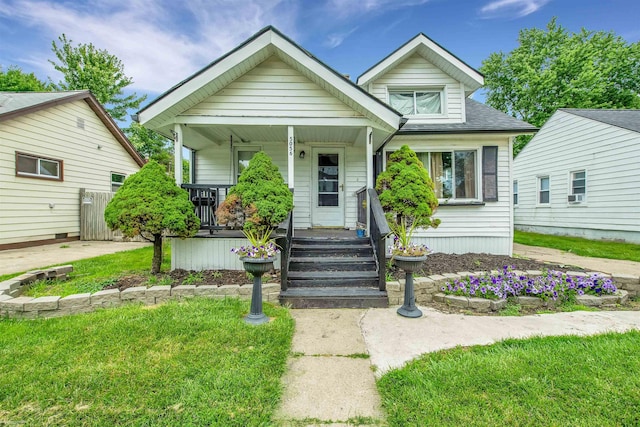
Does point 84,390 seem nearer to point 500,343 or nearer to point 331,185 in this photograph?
point 500,343

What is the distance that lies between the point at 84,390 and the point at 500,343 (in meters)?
3.73

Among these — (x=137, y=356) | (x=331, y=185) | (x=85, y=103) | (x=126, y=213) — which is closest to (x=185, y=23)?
(x=85, y=103)

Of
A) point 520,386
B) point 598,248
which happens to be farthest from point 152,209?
point 598,248

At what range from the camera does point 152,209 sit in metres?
4.53

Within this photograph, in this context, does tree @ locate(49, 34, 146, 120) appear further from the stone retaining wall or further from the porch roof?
the stone retaining wall

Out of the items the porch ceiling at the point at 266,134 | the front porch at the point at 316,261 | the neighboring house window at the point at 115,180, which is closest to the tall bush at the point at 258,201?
the front porch at the point at 316,261

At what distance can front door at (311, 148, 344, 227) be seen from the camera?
781cm

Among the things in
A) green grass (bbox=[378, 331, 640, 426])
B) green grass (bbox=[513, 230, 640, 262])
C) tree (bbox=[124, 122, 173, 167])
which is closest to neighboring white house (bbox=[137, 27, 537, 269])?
green grass (bbox=[513, 230, 640, 262])

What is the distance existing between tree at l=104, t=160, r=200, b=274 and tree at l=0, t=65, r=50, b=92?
22379mm

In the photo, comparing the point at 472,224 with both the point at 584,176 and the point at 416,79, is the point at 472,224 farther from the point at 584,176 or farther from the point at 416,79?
the point at 584,176

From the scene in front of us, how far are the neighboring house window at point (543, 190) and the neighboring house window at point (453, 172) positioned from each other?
24.5ft

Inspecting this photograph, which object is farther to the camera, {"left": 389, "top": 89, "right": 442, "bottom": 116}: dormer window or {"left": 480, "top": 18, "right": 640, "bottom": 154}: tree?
{"left": 480, "top": 18, "right": 640, "bottom": 154}: tree

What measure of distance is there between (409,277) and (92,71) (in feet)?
86.6

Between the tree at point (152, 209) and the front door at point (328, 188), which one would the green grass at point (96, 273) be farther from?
the front door at point (328, 188)
